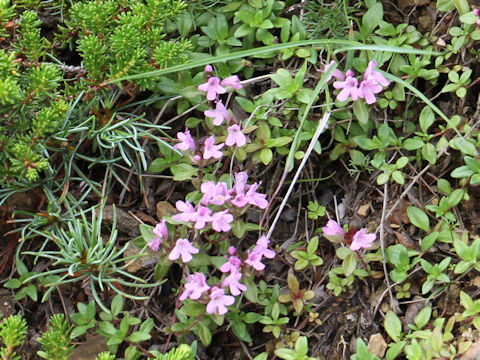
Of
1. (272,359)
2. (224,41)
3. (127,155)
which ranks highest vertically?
(224,41)

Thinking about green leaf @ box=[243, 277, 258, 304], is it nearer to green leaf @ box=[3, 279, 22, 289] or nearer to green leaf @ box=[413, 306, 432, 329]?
green leaf @ box=[413, 306, 432, 329]

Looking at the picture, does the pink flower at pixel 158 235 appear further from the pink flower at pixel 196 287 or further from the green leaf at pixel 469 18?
the green leaf at pixel 469 18

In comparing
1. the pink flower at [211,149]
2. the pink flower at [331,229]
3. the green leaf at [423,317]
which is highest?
the pink flower at [211,149]

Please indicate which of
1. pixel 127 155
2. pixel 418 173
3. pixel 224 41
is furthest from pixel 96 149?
pixel 418 173

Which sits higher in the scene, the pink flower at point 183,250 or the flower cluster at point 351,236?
the pink flower at point 183,250

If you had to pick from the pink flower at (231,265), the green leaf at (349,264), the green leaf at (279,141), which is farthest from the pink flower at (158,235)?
the green leaf at (349,264)

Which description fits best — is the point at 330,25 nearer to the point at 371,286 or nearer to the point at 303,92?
the point at 303,92

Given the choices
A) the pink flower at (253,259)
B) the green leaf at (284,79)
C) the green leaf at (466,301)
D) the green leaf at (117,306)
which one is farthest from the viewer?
the green leaf at (284,79)
